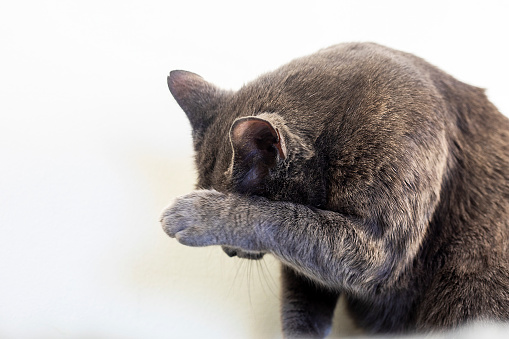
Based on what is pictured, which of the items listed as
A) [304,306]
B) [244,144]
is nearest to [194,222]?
[244,144]

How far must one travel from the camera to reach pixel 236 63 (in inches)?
72.7

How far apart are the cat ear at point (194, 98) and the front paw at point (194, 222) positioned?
35 cm

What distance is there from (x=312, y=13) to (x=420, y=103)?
0.77 m

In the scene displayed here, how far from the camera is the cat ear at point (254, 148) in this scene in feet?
3.86

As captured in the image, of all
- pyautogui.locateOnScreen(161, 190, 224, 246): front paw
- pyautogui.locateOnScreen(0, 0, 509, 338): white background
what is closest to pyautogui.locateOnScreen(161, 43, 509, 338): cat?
pyautogui.locateOnScreen(161, 190, 224, 246): front paw

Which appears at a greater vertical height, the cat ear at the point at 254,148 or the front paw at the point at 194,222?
the cat ear at the point at 254,148

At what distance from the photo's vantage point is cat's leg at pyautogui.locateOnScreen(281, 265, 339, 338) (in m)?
1.67

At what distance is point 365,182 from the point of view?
1.28 metres

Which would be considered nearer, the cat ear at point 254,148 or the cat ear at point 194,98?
the cat ear at point 254,148

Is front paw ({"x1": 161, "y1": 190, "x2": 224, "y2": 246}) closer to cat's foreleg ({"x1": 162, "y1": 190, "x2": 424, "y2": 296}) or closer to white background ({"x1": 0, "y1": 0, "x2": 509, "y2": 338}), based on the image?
cat's foreleg ({"x1": 162, "y1": 190, "x2": 424, "y2": 296})

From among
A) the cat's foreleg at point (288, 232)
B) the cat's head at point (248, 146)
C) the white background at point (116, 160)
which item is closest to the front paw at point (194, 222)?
the cat's foreleg at point (288, 232)

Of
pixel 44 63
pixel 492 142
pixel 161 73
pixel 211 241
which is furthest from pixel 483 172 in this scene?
pixel 44 63

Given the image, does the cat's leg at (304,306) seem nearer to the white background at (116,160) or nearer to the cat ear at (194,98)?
the white background at (116,160)

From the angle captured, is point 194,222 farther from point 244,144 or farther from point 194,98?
point 194,98
